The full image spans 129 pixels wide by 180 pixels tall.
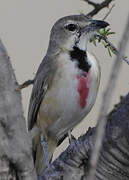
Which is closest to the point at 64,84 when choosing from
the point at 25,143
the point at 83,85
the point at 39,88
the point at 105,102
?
the point at 83,85

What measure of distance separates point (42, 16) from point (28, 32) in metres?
0.37

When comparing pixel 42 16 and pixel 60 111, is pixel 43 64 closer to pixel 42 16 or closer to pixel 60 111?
pixel 60 111

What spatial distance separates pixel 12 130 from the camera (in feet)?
9.34

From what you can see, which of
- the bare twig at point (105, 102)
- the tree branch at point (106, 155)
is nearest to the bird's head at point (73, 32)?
the tree branch at point (106, 155)

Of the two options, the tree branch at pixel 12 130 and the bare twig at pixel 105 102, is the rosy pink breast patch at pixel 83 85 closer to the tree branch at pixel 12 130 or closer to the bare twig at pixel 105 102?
the tree branch at pixel 12 130

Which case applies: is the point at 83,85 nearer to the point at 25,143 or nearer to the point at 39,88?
the point at 39,88

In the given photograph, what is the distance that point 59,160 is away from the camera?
314 centimetres

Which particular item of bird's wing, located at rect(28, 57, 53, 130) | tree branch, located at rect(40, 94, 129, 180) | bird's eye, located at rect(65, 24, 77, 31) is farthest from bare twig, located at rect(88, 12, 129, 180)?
bird's eye, located at rect(65, 24, 77, 31)

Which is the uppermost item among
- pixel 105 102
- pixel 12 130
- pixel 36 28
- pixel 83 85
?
pixel 105 102

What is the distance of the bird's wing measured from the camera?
4.44 m

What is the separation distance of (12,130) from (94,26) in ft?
5.44

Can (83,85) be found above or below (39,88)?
above

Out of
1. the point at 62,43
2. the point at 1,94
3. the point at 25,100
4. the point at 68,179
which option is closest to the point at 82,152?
the point at 68,179

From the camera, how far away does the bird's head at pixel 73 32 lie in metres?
4.32
